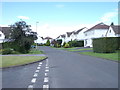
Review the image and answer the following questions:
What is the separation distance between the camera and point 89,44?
4247 cm

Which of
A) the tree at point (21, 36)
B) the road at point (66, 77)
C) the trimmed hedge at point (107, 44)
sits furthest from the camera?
the tree at point (21, 36)

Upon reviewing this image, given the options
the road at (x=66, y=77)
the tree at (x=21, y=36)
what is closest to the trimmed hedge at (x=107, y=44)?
the road at (x=66, y=77)

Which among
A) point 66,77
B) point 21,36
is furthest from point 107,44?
point 66,77

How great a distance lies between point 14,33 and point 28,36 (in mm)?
2503

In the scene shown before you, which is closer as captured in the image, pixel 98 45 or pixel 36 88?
pixel 36 88

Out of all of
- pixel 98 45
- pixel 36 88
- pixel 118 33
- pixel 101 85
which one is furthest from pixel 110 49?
pixel 36 88

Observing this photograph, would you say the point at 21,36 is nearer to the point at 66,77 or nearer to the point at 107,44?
the point at 107,44

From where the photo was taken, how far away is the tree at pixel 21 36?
68.5ft

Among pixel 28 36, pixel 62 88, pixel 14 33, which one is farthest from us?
pixel 28 36

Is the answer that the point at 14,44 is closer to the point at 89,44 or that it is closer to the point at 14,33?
the point at 14,33

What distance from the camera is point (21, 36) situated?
21.3m

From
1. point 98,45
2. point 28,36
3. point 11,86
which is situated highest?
point 28,36

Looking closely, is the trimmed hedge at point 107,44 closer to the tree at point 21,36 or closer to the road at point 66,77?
the road at point 66,77

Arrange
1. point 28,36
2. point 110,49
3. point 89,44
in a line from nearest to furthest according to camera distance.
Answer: point 110,49 → point 28,36 → point 89,44
